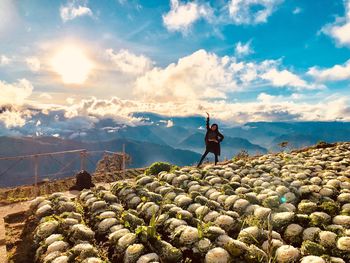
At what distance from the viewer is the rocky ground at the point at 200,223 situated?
8328mm

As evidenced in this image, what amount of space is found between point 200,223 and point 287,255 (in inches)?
105

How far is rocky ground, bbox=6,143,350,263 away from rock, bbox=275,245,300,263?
2 centimetres

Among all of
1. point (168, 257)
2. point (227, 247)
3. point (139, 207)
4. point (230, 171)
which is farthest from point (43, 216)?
point (230, 171)

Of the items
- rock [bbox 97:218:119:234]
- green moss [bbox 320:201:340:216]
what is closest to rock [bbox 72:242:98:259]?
rock [bbox 97:218:119:234]

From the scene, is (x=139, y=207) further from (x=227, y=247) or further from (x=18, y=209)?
(x=18, y=209)

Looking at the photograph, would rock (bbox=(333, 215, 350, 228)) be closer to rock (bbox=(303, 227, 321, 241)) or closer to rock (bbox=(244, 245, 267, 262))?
rock (bbox=(303, 227, 321, 241))

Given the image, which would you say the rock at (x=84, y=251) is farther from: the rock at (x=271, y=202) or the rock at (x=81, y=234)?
the rock at (x=271, y=202)

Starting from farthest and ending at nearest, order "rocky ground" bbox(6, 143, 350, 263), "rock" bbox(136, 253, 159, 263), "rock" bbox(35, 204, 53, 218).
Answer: "rock" bbox(35, 204, 53, 218) → "rocky ground" bbox(6, 143, 350, 263) → "rock" bbox(136, 253, 159, 263)

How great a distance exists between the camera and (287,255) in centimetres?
782

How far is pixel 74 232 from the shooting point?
972 cm

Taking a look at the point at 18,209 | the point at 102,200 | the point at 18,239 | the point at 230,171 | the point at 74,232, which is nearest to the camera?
the point at 74,232

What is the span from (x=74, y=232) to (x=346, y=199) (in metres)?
8.92

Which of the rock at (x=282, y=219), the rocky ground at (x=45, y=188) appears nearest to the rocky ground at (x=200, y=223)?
the rock at (x=282, y=219)

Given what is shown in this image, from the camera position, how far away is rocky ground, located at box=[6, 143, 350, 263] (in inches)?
328
